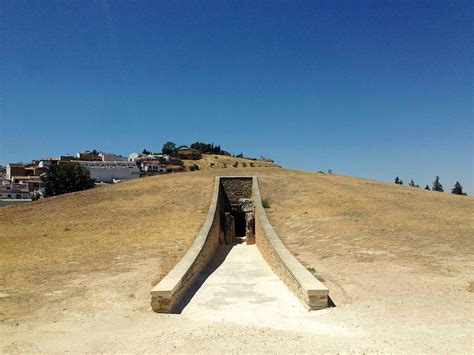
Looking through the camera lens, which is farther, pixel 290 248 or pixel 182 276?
pixel 290 248

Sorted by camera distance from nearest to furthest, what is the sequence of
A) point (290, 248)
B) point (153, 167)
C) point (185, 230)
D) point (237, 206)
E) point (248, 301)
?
point (248, 301), point (290, 248), point (185, 230), point (237, 206), point (153, 167)

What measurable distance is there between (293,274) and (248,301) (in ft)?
3.99

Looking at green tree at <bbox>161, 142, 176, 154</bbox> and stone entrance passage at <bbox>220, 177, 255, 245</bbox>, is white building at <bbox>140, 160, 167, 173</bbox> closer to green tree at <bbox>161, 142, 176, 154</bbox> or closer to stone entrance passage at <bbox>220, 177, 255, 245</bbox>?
green tree at <bbox>161, 142, 176, 154</bbox>

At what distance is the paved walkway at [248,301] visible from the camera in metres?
7.62

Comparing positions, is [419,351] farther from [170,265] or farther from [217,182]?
[217,182]

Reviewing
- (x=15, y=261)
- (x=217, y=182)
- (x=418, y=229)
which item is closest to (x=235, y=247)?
(x=217, y=182)

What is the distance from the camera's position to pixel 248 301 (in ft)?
30.0

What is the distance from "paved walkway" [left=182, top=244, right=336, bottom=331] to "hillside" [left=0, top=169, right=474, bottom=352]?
598 mm

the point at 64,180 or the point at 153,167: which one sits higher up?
the point at 153,167

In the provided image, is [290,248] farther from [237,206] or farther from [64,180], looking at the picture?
[64,180]

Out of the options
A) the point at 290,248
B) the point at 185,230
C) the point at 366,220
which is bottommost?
the point at 290,248

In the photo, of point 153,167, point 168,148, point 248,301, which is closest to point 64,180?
point 153,167

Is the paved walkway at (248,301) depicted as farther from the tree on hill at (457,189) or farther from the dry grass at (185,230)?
the tree on hill at (457,189)

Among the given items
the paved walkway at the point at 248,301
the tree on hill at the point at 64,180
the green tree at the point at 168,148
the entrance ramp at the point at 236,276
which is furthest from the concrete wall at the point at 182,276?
the green tree at the point at 168,148
